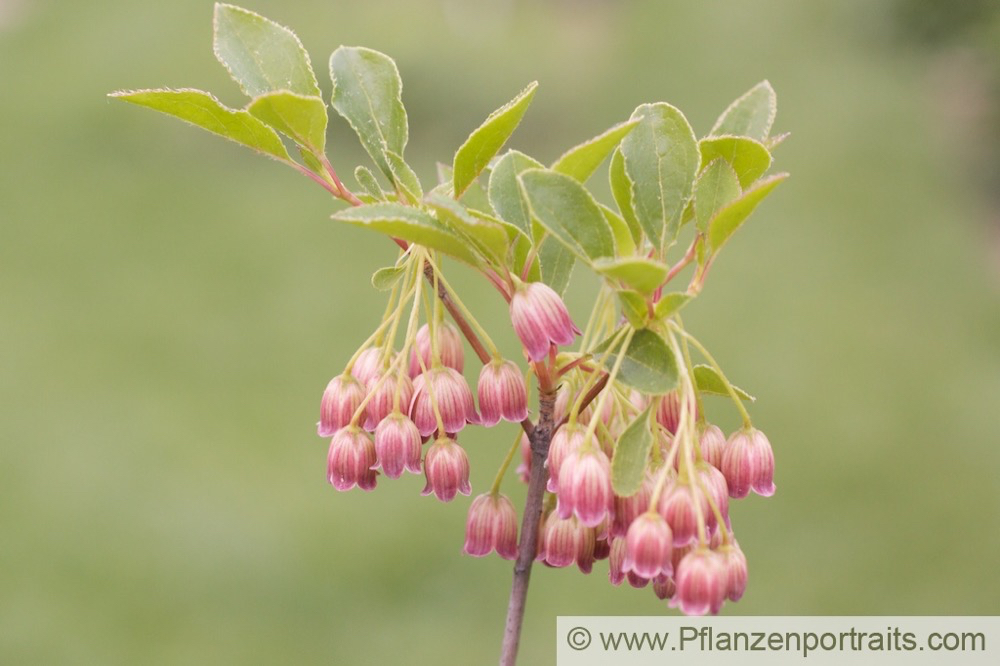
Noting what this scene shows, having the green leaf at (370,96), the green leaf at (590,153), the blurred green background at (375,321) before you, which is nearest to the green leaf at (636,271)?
the green leaf at (590,153)

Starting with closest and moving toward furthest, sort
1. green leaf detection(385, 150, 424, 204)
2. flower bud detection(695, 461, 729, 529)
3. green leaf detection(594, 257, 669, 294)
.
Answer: green leaf detection(594, 257, 669, 294) → flower bud detection(695, 461, 729, 529) → green leaf detection(385, 150, 424, 204)

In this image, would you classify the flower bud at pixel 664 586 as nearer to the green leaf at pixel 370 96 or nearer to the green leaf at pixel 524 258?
the green leaf at pixel 524 258

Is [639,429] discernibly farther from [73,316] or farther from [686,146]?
[73,316]

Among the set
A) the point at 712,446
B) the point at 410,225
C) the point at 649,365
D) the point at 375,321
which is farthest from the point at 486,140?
the point at 375,321

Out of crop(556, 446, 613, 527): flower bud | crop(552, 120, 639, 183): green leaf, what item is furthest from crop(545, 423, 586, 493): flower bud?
crop(552, 120, 639, 183): green leaf

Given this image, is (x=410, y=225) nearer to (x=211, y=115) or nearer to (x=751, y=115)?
(x=211, y=115)

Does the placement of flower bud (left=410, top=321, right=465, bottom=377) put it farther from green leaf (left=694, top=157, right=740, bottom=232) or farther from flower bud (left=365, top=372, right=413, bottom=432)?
green leaf (left=694, top=157, right=740, bottom=232)
